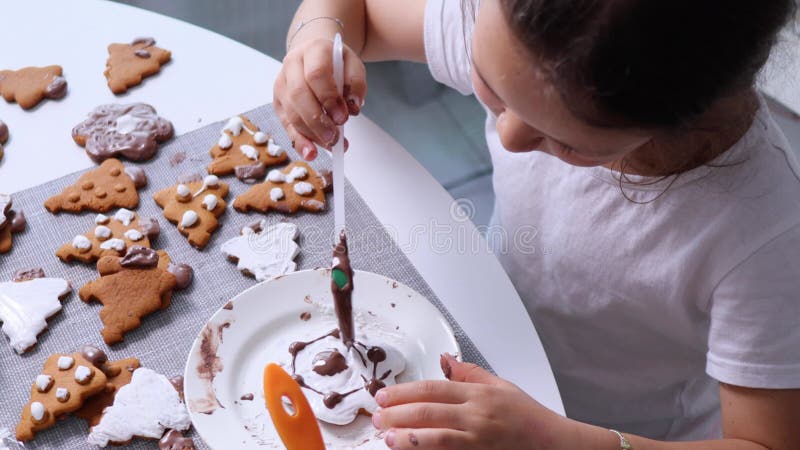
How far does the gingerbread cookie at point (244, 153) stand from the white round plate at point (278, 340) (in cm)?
22

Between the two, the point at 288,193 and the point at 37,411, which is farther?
the point at 288,193

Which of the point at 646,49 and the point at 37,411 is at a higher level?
the point at 646,49

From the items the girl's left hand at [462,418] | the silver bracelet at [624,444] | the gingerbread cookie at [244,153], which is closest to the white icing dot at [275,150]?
the gingerbread cookie at [244,153]

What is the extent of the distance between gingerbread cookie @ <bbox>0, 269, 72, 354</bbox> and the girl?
0.34 metres

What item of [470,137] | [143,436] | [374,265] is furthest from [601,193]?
[470,137]

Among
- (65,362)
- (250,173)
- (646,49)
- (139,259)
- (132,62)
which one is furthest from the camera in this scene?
(132,62)

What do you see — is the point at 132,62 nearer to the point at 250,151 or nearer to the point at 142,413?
the point at 250,151

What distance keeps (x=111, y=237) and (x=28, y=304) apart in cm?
13

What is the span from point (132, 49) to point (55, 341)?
0.49 meters

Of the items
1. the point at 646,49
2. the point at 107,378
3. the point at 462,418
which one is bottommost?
the point at 107,378

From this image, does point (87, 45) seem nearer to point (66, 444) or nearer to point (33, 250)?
point (33, 250)

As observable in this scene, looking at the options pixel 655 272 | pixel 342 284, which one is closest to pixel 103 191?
pixel 342 284

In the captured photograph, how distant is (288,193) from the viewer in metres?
0.99

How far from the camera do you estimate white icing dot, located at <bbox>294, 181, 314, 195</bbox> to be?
0.99 meters
